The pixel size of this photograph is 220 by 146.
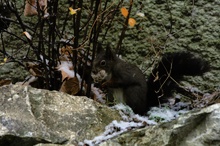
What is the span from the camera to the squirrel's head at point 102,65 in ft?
10.2

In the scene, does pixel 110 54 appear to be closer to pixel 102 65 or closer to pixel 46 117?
pixel 102 65

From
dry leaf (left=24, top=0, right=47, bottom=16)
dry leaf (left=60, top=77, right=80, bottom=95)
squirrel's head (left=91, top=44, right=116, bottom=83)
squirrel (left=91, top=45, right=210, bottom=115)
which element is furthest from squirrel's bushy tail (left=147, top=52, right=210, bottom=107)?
dry leaf (left=24, top=0, right=47, bottom=16)

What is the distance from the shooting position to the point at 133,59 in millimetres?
3363

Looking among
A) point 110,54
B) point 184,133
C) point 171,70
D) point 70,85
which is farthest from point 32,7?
point 184,133

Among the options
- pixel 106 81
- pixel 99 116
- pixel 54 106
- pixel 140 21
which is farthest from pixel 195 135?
pixel 140 21

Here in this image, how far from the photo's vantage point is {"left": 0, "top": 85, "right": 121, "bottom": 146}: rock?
2029 mm

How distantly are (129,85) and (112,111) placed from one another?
2.37ft

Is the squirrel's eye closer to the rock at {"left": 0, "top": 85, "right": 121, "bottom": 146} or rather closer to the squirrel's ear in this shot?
the squirrel's ear

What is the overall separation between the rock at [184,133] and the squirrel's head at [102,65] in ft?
3.76

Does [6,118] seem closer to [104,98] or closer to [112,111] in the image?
[112,111]

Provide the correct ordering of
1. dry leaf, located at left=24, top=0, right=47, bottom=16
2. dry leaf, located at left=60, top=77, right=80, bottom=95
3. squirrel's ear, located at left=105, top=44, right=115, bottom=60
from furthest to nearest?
squirrel's ear, located at left=105, top=44, right=115, bottom=60 → dry leaf, located at left=60, top=77, right=80, bottom=95 → dry leaf, located at left=24, top=0, right=47, bottom=16

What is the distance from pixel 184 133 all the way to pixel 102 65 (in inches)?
53.0

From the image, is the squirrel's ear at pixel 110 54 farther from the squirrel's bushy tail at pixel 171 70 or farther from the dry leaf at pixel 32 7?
the dry leaf at pixel 32 7

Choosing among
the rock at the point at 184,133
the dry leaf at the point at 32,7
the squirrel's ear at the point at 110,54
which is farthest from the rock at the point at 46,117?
the squirrel's ear at the point at 110,54
